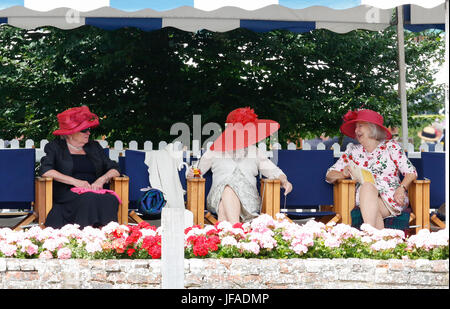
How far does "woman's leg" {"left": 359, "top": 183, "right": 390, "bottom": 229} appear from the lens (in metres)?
6.08

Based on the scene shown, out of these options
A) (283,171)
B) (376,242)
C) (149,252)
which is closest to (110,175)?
(283,171)

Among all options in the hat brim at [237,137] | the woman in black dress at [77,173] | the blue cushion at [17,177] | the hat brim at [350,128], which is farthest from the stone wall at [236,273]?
the hat brim at [350,128]

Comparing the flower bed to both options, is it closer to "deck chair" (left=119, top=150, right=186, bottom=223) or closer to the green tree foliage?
"deck chair" (left=119, top=150, right=186, bottom=223)

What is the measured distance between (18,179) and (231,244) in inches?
96.2

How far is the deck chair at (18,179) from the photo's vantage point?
6.35 metres

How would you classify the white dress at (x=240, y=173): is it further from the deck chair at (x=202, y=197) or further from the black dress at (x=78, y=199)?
the black dress at (x=78, y=199)

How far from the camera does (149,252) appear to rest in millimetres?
4531

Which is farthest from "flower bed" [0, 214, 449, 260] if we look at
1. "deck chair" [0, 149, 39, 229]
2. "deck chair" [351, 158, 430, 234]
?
"deck chair" [0, 149, 39, 229]

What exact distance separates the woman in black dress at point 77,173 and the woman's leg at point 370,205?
1.91 metres

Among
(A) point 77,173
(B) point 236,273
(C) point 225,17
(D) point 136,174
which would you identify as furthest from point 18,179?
(B) point 236,273

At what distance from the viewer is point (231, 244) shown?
465 centimetres

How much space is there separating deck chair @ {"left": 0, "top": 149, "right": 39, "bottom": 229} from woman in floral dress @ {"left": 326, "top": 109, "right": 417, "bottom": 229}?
8.04ft
